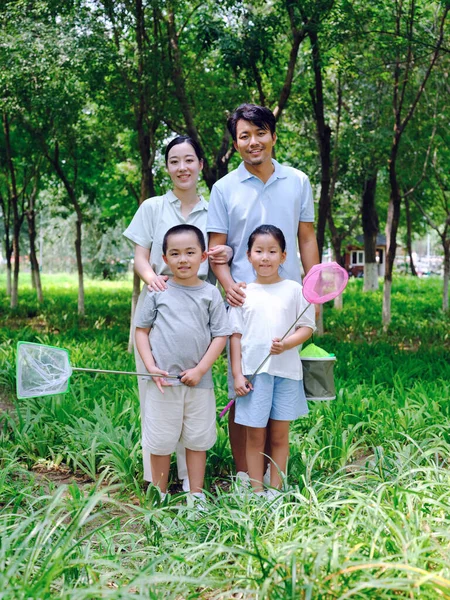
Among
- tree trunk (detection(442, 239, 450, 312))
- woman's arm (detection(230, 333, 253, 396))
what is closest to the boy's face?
woman's arm (detection(230, 333, 253, 396))

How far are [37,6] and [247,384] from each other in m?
5.56

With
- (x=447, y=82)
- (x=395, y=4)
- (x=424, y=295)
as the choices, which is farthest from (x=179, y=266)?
(x=424, y=295)

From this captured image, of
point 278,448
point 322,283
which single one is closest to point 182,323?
point 322,283

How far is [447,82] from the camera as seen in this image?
1006cm

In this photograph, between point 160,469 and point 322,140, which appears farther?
point 322,140

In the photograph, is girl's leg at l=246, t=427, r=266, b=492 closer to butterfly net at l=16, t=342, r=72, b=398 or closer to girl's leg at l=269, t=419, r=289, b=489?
girl's leg at l=269, t=419, r=289, b=489

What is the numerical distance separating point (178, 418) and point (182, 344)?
1.21 ft

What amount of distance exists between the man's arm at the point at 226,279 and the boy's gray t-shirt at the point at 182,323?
0.06 meters

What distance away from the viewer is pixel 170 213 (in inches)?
131

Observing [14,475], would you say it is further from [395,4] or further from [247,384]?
[395,4]

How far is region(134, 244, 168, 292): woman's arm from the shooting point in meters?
3.10

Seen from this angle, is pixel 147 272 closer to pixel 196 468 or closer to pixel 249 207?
pixel 249 207

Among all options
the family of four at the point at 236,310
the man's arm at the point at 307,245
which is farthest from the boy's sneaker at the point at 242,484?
the man's arm at the point at 307,245

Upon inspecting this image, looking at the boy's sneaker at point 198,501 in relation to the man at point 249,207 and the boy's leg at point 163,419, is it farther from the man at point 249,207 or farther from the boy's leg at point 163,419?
the man at point 249,207
